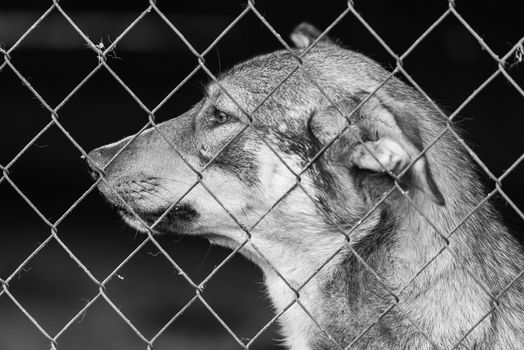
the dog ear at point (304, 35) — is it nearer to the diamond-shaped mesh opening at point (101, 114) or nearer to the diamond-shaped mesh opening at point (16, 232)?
the diamond-shaped mesh opening at point (16, 232)

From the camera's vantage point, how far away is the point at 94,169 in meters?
3.75

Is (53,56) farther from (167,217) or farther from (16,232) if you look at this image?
(167,217)

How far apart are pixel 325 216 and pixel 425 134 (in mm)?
581

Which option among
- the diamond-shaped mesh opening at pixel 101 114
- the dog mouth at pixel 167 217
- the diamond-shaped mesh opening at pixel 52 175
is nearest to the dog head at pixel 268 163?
the dog mouth at pixel 167 217

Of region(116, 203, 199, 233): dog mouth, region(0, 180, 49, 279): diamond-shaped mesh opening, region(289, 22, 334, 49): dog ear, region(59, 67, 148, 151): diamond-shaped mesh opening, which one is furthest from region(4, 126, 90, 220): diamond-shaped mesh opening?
region(116, 203, 199, 233): dog mouth

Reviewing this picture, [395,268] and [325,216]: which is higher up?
[325,216]

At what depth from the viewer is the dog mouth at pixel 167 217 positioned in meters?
3.91

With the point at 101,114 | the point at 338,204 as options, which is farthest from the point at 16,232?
the point at 338,204

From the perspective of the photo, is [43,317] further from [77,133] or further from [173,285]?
[77,133]

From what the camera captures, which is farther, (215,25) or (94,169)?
(215,25)

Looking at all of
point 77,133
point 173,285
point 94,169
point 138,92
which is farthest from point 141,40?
point 94,169

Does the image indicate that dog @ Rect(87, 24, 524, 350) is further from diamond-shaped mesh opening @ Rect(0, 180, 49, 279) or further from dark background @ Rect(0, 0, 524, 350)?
diamond-shaped mesh opening @ Rect(0, 180, 49, 279)

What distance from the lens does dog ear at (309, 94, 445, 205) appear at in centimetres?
310

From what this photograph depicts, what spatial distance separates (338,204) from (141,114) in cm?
729
